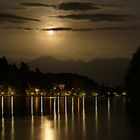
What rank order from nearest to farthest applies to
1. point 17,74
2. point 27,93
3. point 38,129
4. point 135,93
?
1. point 38,129
2. point 135,93
3. point 17,74
4. point 27,93

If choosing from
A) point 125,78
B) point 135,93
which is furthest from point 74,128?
point 125,78

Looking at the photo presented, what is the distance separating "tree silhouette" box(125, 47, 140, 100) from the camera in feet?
220

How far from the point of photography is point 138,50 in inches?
2763

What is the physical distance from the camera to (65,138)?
33375 millimetres

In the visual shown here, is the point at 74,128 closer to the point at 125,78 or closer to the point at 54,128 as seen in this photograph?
the point at 54,128

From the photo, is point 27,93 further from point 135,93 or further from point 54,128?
point 54,128

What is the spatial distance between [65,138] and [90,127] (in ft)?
28.3

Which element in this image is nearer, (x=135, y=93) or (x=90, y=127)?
(x=90, y=127)

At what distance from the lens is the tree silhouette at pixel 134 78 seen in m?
66.9

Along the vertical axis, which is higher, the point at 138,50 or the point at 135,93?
the point at 138,50

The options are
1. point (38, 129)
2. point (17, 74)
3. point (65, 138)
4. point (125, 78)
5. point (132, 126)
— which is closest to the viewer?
point (65, 138)

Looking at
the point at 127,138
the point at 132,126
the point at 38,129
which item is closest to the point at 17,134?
the point at 38,129

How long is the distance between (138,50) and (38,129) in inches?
1285

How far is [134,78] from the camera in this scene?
6781 centimetres
